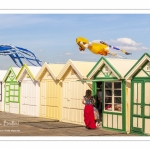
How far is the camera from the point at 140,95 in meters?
12.6

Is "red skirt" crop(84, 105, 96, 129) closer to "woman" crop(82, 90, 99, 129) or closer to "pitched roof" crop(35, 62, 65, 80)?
"woman" crop(82, 90, 99, 129)

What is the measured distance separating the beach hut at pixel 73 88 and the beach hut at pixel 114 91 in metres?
1.13

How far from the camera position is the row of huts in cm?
1264

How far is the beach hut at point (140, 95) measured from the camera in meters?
12.3

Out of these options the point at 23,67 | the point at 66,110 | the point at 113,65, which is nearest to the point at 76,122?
the point at 66,110

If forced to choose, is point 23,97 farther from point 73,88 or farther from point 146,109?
point 146,109

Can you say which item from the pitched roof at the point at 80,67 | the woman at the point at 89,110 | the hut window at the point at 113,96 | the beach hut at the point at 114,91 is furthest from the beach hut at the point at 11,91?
the hut window at the point at 113,96

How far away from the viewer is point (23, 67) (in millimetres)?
20094

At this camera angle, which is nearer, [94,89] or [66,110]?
[94,89]
